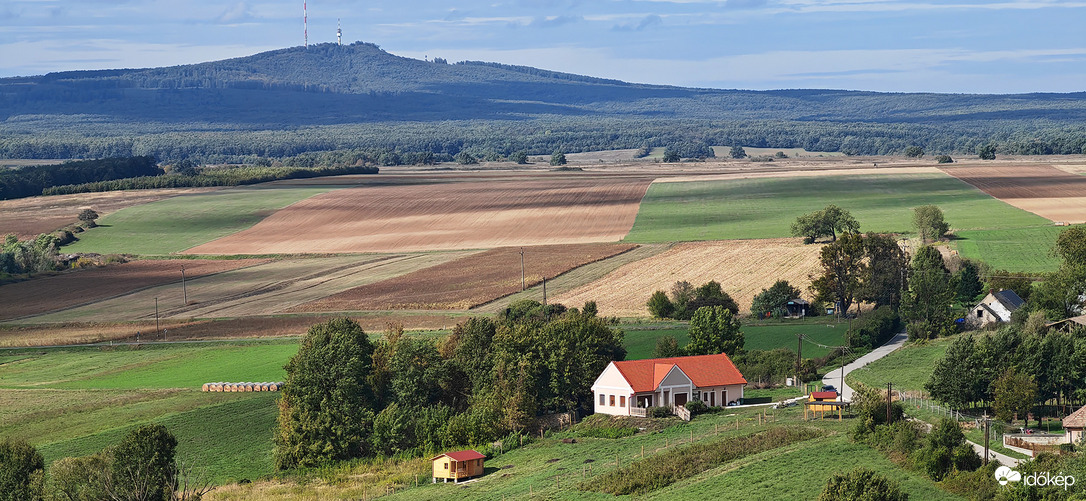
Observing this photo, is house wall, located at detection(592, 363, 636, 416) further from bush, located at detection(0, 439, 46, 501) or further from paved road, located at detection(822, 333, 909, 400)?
bush, located at detection(0, 439, 46, 501)

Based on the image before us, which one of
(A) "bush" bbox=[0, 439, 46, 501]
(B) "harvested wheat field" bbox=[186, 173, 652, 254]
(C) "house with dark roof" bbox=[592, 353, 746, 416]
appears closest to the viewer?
(A) "bush" bbox=[0, 439, 46, 501]

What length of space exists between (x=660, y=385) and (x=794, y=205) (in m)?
80.9

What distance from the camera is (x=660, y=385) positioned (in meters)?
68.8

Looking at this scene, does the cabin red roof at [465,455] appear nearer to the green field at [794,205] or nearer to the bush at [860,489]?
the bush at [860,489]

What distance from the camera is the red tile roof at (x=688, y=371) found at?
6919cm

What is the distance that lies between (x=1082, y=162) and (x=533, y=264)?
113 m

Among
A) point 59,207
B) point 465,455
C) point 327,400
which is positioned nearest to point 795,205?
point 327,400

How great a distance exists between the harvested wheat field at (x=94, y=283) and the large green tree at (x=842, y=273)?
52.5 meters

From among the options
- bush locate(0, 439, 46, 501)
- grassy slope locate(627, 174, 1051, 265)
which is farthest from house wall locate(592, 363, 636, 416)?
grassy slope locate(627, 174, 1051, 265)

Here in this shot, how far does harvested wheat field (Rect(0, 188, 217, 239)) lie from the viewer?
148m

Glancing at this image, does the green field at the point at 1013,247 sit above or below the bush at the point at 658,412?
→ above

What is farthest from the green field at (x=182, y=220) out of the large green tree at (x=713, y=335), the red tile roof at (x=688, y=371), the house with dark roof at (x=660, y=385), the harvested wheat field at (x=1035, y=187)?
the harvested wheat field at (x=1035, y=187)

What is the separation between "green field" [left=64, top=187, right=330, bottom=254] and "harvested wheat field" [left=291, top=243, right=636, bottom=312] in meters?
35.7

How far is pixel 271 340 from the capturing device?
9050cm
